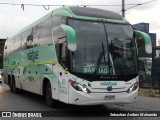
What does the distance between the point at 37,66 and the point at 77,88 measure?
4.53 meters

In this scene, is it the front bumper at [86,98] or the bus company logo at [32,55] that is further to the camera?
the bus company logo at [32,55]

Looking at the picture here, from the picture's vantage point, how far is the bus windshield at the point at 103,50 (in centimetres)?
1131

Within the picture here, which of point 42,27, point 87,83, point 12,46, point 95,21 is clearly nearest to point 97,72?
point 87,83

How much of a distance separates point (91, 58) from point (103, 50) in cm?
49

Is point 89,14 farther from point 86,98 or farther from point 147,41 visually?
point 86,98

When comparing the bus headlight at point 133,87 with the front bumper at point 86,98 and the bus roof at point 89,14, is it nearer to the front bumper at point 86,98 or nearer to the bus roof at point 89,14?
the front bumper at point 86,98

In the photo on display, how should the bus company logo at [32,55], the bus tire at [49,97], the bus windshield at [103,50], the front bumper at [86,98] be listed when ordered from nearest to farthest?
the front bumper at [86,98], the bus windshield at [103,50], the bus tire at [49,97], the bus company logo at [32,55]

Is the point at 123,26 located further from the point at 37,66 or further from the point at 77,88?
the point at 37,66

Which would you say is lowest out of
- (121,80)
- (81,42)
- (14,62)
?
(14,62)

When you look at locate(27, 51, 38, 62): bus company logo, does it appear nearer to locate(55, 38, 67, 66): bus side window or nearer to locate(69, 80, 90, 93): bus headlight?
locate(55, 38, 67, 66): bus side window

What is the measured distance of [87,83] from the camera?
11.2 metres

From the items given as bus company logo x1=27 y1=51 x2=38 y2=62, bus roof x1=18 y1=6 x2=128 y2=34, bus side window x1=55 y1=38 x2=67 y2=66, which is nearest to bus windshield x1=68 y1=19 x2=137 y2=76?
bus roof x1=18 y1=6 x2=128 y2=34

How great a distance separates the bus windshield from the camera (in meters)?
11.3

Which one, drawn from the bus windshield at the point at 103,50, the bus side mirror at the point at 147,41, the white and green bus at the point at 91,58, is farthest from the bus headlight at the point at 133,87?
the bus side mirror at the point at 147,41
